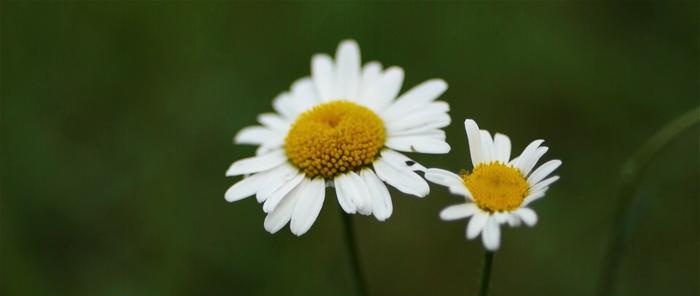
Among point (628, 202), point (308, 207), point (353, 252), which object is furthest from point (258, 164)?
point (628, 202)

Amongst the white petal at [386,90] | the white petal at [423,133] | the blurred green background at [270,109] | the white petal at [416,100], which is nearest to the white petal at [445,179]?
the white petal at [423,133]

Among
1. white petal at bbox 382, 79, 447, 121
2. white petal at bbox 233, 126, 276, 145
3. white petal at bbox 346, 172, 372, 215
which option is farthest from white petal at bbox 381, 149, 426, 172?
white petal at bbox 233, 126, 276, 145

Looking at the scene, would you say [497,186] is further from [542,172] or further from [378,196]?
[378,196]

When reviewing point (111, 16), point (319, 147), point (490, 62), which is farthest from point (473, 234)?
point (111, 16)

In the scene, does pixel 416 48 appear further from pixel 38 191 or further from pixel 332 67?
pixel 38 191

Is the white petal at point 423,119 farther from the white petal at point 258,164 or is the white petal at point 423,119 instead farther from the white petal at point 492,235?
the white petal at point 492,235
